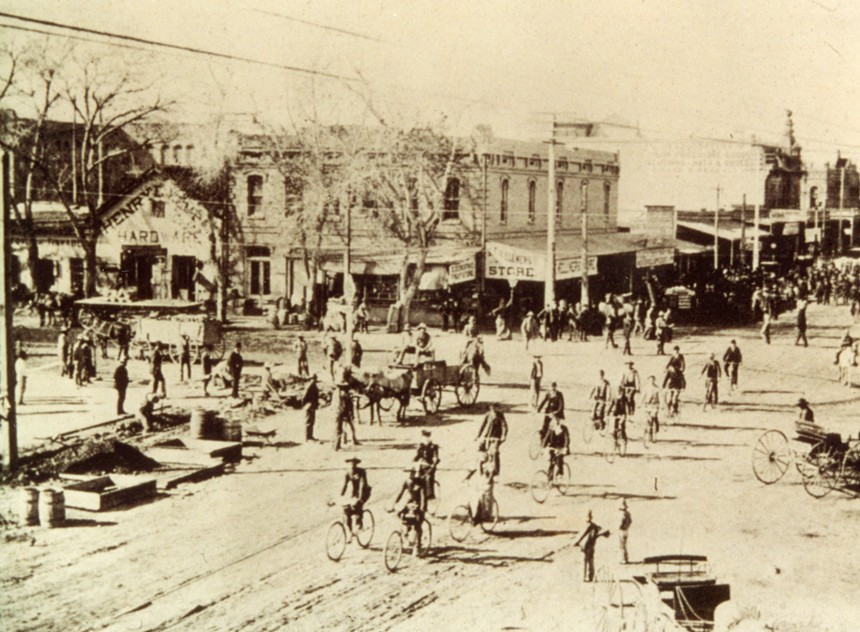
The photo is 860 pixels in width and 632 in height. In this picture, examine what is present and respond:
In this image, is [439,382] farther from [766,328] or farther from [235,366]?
[766,328]

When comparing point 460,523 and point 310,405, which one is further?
point 310,405

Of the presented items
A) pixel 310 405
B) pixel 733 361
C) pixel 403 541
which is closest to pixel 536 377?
pixel 310 405

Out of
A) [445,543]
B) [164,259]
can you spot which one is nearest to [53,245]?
[164,259]

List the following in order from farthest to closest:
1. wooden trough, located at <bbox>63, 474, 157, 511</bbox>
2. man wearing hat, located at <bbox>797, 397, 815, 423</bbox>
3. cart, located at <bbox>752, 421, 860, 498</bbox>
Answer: man wearing hat, located at <bbox>797, 397, 815, 423</bbox>, cart, located at <bbox>752, 421, 860, 498</bbox>, wooden trough, located at <bbox>63, 474, 157, 511</bbox>

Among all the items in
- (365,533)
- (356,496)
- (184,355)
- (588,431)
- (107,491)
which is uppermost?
(184,355)

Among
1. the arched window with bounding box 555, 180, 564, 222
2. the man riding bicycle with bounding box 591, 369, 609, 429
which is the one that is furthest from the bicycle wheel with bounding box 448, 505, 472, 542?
the arched window with bounding box 555, 180, 564, 222

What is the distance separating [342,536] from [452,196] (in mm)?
20525

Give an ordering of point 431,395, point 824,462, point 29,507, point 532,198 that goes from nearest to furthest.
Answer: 1. point 29,507
2. point 824,462
3. point 431,395
4. point 532,198

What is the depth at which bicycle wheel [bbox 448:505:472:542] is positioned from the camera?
13.1 m

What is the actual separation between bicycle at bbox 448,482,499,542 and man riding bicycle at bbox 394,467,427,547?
836 millimetres

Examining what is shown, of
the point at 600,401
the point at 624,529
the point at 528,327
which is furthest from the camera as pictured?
the point at 528,327

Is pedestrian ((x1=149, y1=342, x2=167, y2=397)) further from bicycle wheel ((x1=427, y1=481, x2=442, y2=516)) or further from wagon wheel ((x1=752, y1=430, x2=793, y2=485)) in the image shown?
wagon wheel ((x1=752, y1=430, x2=793, y2=485))

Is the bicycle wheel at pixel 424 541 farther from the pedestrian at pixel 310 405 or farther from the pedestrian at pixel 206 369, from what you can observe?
the pedestrian at pixel 206 369

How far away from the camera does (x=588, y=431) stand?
18266 mm
